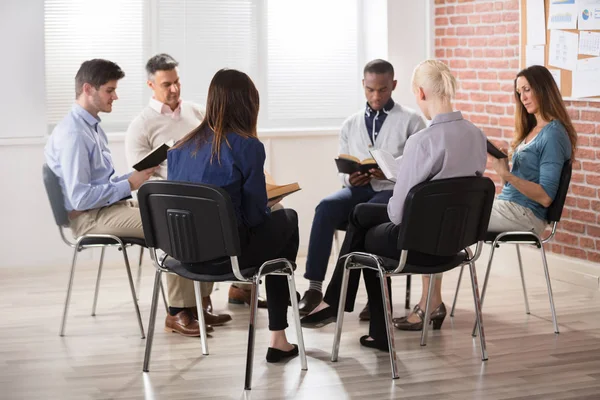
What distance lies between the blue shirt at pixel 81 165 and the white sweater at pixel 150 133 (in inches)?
15.1

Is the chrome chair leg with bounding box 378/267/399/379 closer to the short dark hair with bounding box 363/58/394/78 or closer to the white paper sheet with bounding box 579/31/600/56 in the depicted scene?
the short dark hair with bounding box 363/58/394/78

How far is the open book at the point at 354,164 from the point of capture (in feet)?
15.3

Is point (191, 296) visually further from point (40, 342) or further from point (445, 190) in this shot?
point (445, 190)

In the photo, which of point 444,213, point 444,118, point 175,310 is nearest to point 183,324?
point 175,310

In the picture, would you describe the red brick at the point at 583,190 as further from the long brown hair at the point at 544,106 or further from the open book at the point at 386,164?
the open book at the point at 386,164

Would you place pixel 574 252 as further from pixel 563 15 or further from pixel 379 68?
pixel 379 68

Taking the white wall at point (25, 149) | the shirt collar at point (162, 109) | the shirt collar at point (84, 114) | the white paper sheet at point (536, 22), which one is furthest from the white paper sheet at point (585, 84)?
the white wall at point (25, 149)

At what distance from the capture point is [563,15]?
17.9 ft

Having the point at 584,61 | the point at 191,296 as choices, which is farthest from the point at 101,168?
the point at 584,61

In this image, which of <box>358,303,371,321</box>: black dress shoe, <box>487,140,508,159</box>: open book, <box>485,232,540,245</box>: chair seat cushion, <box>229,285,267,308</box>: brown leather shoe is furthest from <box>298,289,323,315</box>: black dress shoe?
<box>487,140,508,159</box>: open book

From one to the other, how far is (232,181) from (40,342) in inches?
57.4

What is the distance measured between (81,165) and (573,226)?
9.44 feet

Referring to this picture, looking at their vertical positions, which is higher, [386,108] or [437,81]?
[437,81]

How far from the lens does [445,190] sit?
12.0 feet
